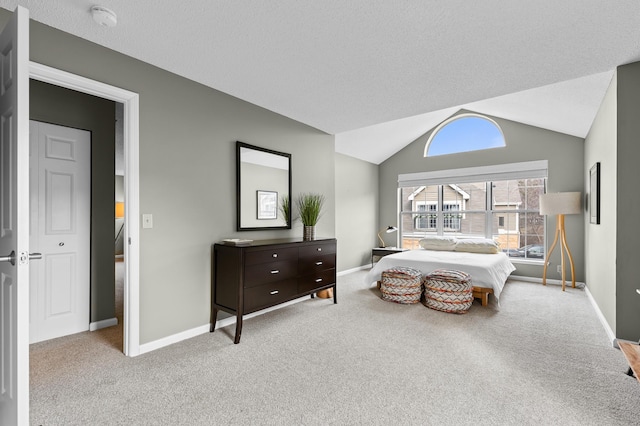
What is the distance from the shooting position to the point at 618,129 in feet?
8.71

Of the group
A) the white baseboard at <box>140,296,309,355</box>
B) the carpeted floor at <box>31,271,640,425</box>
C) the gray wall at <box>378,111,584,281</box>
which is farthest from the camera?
the gray wall at <box>378,111,584,281</box>

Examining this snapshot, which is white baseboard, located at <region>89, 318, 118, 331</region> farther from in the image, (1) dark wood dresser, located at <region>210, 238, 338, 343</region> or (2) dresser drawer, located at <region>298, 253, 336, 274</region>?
(2) dresser drawer, located at <region>298, 253, 336, 274</region>

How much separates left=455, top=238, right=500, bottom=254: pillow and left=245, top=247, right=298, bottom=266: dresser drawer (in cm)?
339

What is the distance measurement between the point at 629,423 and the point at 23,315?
3014 mm

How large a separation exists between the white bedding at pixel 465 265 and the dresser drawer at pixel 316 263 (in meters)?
0.96

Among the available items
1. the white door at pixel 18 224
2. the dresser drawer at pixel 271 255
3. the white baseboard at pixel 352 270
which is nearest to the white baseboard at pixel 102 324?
the dresser drawer at pixel 271 255

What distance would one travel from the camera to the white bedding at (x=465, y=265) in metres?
3.88

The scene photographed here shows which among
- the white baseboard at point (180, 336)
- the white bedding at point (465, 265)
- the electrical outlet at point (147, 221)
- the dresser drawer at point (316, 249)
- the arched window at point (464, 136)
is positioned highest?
the arched window at point (464, 136)

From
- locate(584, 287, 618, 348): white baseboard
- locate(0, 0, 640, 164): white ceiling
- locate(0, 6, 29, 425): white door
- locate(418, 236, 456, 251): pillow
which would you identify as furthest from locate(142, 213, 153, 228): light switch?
locate(418, 236, 456, 251): pillow

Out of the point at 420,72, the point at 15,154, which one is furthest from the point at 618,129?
the point at 15,154

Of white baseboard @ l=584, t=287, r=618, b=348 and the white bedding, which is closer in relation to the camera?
white baseboard @ l=584, t=287, r=618, b=348

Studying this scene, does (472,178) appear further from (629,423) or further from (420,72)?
(629,423)

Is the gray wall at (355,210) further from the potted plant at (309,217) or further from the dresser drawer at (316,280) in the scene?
the potted plant at (309,217)

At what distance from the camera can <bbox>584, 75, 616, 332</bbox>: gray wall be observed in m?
2.76
